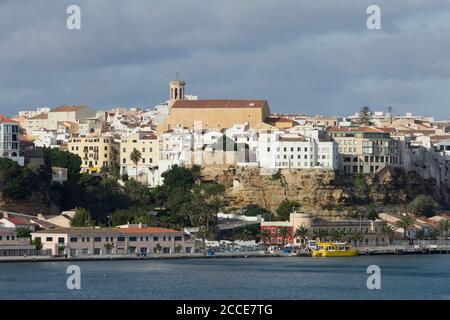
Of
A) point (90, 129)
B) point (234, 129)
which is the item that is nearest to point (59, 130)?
point (90, 129)

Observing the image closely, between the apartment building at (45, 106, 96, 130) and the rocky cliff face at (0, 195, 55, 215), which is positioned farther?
the apartment building at (45, 106, 96, 130)

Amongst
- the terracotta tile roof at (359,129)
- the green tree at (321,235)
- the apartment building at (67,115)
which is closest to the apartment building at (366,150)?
the terracotta tile roof at (359,129)

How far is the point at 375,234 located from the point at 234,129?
1334cm

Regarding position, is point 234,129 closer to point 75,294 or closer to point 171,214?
point 171,214

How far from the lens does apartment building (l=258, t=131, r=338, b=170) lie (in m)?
89.7

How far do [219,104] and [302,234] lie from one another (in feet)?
72.9

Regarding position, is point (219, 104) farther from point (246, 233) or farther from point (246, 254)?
point (246, 254)

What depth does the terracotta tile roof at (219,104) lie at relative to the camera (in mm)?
100375

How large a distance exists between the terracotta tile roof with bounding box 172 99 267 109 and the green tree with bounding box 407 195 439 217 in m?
14.0

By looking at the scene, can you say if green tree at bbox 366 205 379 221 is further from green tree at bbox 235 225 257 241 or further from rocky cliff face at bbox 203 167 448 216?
green tree at bbox 235 225 257 241

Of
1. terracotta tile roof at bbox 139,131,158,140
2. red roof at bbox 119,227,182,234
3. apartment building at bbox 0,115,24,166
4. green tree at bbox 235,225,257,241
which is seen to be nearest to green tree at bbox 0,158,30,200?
apartment building at bbox 0,115,24,166

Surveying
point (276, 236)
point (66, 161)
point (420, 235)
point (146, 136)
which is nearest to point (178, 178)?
point (66, 161)

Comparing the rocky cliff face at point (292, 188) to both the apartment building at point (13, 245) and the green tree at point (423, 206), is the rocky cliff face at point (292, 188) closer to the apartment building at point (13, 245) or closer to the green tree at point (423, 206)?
the green tree at point (423, 206)

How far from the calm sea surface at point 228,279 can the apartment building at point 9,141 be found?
1626cm
